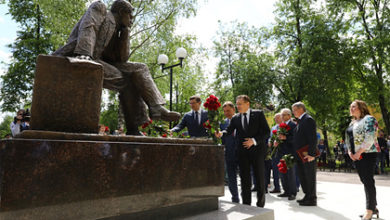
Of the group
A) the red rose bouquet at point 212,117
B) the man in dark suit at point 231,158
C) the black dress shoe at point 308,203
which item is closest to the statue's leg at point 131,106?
the red rose bouquet at point 212,117

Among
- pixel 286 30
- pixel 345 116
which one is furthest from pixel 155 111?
pixel 345 116

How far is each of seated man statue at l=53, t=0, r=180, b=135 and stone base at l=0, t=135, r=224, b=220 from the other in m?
0.73

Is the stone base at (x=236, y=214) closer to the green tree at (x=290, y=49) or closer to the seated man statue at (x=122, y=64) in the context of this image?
the seated man statue at (x=122, y=64)

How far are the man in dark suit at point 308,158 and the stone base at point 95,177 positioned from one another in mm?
2945

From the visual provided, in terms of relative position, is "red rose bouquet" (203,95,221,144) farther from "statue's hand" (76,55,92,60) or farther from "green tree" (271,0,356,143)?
"green tree" (271,0,356,143)

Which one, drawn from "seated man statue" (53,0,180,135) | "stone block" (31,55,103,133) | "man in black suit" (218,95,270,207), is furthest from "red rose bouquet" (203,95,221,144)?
"stone block" (31,55,103,133)

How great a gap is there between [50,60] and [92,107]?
57 centimetres

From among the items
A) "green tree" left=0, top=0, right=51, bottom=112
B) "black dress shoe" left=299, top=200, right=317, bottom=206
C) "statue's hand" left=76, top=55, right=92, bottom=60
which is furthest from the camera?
"green tree" left=0, top=0, right=51, bottom=112

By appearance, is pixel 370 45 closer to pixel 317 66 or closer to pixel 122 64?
pixel 317 66

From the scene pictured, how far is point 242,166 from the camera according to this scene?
453 centimetres

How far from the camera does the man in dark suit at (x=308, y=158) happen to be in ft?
17.2

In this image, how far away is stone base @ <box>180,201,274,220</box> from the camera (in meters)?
3.04

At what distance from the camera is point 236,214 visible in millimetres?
3193

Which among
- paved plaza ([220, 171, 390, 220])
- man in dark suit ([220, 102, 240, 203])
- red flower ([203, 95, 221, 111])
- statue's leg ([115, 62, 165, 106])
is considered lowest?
paved plaza ([220, 171, 390, 220])
